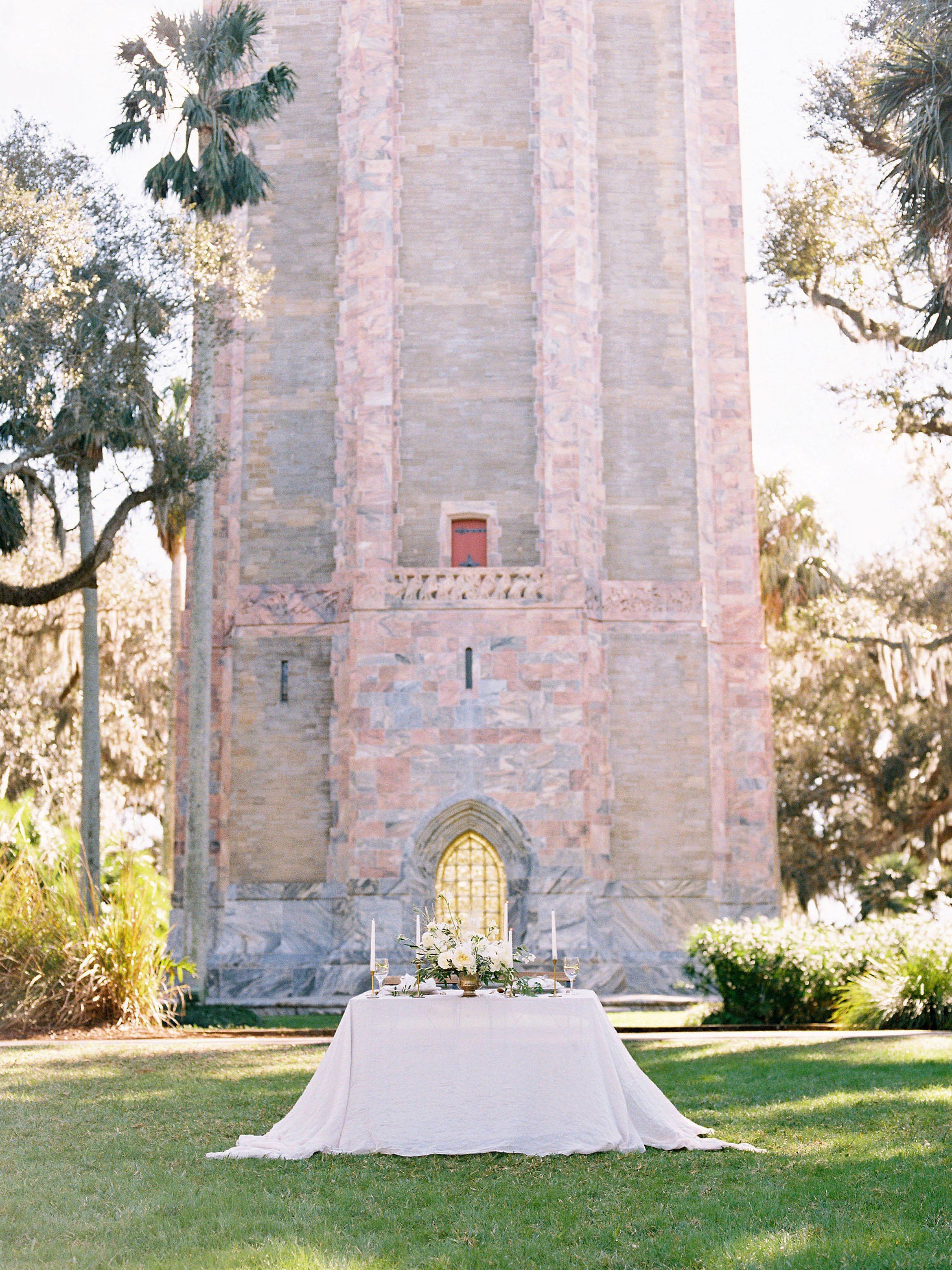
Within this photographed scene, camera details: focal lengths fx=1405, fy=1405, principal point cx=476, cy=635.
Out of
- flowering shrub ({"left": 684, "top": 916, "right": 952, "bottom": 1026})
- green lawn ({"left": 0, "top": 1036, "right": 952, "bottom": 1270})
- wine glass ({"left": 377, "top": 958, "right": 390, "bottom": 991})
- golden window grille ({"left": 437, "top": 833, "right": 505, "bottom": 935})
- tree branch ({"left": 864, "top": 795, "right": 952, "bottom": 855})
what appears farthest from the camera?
tree branch ({"left": 864, "top": 795, "right": 952, "bottom": 855})

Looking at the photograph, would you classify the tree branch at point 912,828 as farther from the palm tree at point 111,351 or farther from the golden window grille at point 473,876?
the palm tree at point 111,351

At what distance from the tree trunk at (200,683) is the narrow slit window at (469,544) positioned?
15.0ft

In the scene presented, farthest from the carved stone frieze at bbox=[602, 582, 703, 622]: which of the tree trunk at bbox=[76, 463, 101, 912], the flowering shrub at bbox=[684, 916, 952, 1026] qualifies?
the tree trunk at bbox=[76, 463, 101, 912]

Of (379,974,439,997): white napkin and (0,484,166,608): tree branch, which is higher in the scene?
(0,484,166,608): tree branch

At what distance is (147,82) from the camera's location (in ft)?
80.7

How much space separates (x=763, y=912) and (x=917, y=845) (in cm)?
1268

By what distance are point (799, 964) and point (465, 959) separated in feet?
34.2

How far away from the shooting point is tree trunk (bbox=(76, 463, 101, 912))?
74.1 ft

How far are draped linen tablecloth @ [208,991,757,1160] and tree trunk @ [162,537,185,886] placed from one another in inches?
716

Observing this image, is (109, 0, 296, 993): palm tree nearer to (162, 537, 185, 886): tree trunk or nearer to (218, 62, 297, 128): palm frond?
(218, 62, 297, 128): palm frond

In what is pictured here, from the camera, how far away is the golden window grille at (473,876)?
2536 cm

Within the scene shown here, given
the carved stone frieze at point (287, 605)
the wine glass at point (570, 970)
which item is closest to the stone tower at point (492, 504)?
the carved stone frieze at point (287, 605)

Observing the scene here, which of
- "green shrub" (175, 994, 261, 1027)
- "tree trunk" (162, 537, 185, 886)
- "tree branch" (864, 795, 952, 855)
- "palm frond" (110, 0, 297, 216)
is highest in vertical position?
"palm frond" (110, 0, 297, 216)

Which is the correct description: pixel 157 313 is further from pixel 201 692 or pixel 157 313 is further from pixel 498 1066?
pixel 498 1066
